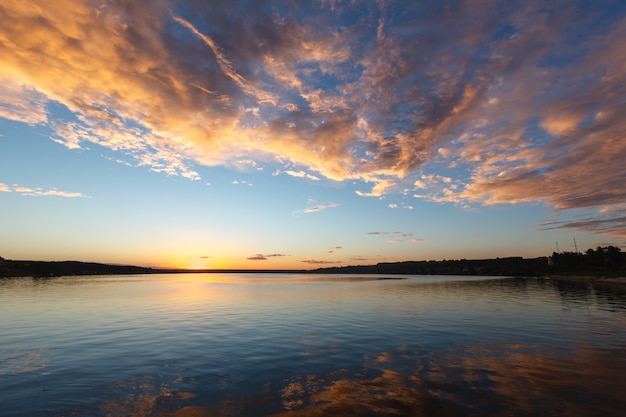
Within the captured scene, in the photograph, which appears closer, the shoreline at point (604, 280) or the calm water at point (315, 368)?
the calm water at point (315, 368)

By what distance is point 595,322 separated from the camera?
3309 cm

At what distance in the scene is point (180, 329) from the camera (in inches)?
1233

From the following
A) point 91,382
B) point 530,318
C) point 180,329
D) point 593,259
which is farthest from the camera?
point 593,259

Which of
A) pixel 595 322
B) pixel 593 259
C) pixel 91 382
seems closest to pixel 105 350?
pixel 91 382

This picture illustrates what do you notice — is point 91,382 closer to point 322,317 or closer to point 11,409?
point 11,409

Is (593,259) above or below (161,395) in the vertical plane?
above

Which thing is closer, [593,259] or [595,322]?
[595,322]

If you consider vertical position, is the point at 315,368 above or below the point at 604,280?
below

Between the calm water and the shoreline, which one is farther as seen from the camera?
the shoreline

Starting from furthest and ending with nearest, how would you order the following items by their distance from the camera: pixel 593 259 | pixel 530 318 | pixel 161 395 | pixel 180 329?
1. pixel 593 259
2. pixel 530 318
3. pixel 180 329
4. pixel 161 395

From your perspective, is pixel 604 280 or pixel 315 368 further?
pixel 604 280

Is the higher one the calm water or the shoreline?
the shoreline

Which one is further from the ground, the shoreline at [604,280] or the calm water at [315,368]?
the shoreline at [604,280]

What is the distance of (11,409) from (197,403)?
7196 millimetres
